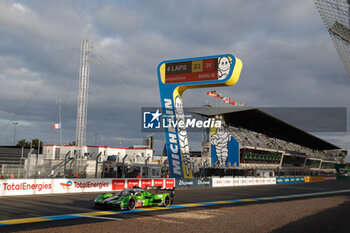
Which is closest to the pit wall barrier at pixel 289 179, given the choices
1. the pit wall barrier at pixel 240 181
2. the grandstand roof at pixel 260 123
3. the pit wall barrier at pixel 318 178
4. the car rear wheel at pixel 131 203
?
the pit wall barrier at pixel 240 181

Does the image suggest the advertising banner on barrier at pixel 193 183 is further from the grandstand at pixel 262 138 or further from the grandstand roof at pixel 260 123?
the grandstand roof at pixel 260 123

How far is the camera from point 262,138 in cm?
6944

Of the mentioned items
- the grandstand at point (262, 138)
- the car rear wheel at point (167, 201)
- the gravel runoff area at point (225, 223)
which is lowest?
the gravel runoff area at point (225, 223)

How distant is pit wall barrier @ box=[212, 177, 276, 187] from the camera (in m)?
36.6

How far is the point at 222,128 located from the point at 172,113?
26.3 metres

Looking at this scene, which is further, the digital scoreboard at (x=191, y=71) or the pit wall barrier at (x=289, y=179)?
the pit wall barrier at (x=289, y=179)

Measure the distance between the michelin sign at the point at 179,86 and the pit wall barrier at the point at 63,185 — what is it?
12.9 ft

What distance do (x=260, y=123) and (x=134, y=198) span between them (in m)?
58.7

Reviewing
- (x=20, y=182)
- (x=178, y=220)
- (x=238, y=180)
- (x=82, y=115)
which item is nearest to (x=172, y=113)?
(x=82, y=115)

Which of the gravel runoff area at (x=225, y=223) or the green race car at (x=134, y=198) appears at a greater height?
the green race car at (x=134, y=198)

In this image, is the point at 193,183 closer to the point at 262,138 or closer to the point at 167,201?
the point at 167,201

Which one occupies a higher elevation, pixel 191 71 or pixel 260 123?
pixel 191 71

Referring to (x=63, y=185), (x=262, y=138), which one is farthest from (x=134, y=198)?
(x=262, y=138)

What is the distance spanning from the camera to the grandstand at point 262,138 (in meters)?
57.1
